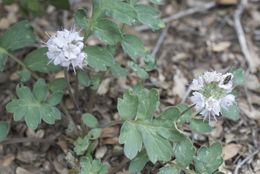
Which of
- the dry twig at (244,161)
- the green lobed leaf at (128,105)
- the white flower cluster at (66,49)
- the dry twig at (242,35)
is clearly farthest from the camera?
the dry twig at (242,35)

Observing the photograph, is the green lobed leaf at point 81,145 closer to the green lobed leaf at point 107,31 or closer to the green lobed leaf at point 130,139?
the green lobed leaf at point 130,139

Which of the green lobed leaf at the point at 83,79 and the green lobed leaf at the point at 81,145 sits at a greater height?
the green lobed leaf at the point at 83,79

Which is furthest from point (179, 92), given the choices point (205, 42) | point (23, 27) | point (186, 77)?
point (23, 27)

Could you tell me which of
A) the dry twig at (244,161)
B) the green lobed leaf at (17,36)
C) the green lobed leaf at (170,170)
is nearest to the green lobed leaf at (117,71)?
the green lobed leaf at (17,36)

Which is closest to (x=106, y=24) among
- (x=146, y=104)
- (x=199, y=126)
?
(x=146, y=104)

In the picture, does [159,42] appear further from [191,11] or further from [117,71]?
[117,71]
